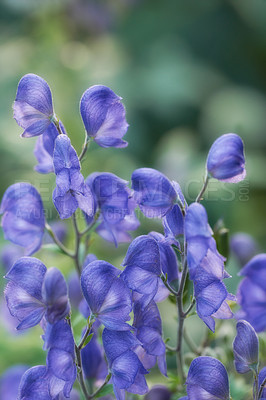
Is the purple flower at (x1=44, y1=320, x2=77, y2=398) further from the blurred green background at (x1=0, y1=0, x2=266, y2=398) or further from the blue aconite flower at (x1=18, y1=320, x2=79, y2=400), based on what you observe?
the blurred green background at (x1=0, y1=0, x2=266, y2=398)

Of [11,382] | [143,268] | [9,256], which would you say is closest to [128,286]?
[143,268]

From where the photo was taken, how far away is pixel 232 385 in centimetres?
85

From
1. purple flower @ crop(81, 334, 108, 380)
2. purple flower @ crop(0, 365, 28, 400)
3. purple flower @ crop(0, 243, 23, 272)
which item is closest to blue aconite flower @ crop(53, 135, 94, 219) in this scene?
purple flower @ crop(81, 334, 108, 380)

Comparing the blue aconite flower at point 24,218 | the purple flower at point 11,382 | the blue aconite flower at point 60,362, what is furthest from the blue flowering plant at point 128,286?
the purple flower at point 11,382

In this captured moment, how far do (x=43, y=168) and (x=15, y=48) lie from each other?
197cm

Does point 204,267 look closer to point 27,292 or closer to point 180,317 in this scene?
point 180,317

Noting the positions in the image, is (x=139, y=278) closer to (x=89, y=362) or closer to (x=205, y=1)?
(x=89, y=362)

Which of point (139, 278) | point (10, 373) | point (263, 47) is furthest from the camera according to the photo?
point (263, 47)

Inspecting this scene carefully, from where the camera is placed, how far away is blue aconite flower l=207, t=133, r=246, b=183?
72cm

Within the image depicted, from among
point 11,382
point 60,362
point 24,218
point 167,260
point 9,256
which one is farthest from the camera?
point 9,256

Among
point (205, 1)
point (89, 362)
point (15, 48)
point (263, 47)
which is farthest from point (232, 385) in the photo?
point (205, 1)

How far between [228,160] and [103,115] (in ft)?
0.61

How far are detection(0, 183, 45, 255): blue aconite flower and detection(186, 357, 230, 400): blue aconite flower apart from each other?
30 centimetres

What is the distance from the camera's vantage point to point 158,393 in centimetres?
84
